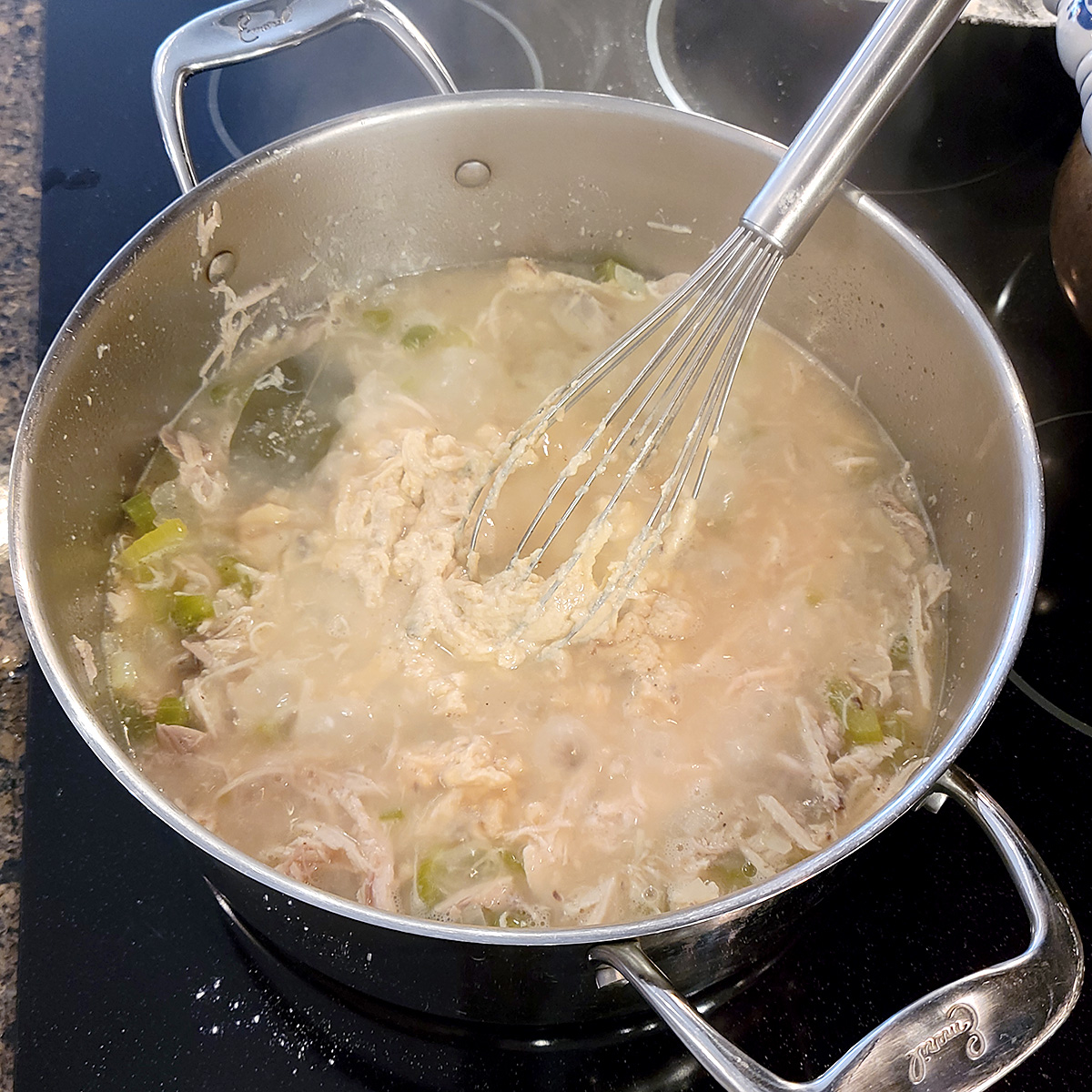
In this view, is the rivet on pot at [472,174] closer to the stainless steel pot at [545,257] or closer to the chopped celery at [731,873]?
the stainless steel pot at [545,257]

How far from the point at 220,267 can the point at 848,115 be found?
3.59 feet

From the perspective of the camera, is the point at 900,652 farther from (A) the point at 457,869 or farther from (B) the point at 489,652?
(A) the point at 457,869

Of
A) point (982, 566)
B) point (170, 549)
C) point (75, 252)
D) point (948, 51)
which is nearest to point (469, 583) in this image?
point (170, 549)

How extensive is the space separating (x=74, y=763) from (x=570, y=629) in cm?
77

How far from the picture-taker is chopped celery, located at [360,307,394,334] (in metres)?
1.98

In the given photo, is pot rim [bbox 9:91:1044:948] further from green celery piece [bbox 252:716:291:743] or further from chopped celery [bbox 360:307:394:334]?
chopped celery [bbox 360:307:394:334]

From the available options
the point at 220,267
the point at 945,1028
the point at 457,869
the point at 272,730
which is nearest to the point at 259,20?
the point at 220,267

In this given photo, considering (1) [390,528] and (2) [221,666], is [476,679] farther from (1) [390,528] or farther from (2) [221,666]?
(2) [221,666]

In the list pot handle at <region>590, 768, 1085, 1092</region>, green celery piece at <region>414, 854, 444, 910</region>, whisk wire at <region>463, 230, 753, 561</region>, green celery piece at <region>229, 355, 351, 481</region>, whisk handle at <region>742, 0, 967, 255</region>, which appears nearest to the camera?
pot handle at <region>590, 768, 1085, 1092</region>

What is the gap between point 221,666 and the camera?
5.02 feet

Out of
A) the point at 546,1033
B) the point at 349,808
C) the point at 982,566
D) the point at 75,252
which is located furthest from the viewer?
the point at 75,252

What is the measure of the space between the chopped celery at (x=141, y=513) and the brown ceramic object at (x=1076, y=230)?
1.63 m

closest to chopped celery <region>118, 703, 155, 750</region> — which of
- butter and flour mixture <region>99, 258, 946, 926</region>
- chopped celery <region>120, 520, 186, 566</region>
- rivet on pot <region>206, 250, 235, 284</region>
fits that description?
butter and flour mixture <region>99, 258, 946, 926</region>

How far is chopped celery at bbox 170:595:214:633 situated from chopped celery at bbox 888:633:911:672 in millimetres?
1113
